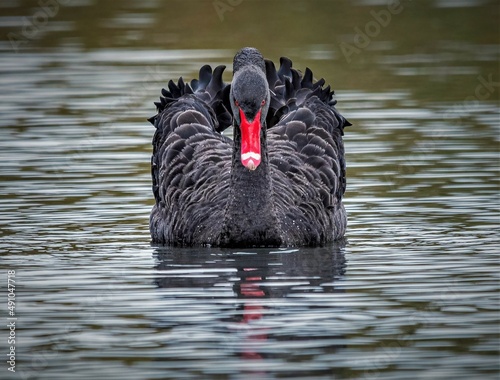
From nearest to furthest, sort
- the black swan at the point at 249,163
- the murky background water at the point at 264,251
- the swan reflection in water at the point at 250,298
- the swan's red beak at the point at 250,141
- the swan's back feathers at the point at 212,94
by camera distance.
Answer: the murky background water at the point at 264,251, the swan reflection in water at the point at 250,298, the swan's red beak at the point at 250,141, the black swan at the point at 249,163, the swan's back feathers at the point at 212,94

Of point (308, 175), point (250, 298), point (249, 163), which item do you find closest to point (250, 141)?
point (249, 163)

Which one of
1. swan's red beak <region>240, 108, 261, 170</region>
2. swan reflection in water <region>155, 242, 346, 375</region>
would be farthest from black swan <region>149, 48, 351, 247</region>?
swan reflection in water <region>155, 242, 346, 375</region>

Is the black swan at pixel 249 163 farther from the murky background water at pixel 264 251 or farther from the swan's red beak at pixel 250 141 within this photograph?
the murky background water at pixel 264 251

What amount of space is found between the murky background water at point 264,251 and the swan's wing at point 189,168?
0.82 ft

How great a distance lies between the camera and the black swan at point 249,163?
37.7ft

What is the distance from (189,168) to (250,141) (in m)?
1.63

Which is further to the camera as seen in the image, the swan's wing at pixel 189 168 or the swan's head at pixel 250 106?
the swan's wing at pixel 189 168

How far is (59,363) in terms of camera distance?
8195 mm

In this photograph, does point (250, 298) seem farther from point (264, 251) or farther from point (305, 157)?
point (305, 157)

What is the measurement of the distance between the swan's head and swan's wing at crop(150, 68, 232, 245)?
938 millimetres

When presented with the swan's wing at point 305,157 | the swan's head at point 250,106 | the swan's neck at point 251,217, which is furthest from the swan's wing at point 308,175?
the swan's head at point 250,106

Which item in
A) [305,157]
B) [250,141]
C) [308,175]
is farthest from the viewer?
[305,157]

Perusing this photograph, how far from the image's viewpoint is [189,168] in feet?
41.1

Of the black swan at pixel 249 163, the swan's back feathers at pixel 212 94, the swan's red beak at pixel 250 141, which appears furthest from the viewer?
the swan's back feathers at pixel 212 94
